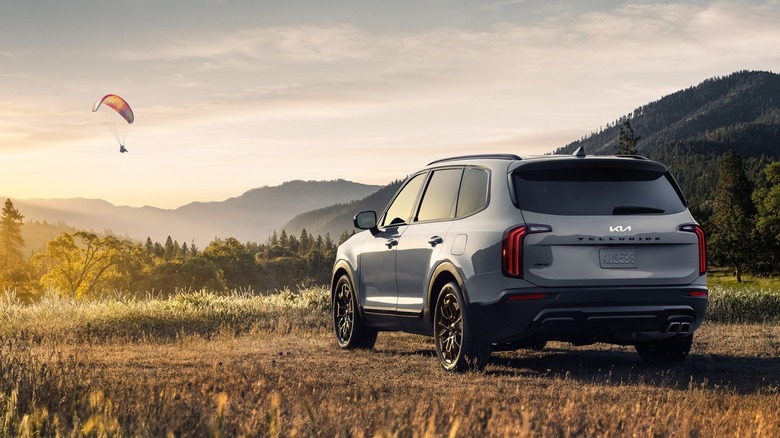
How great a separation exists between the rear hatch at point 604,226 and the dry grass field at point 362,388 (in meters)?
1.01

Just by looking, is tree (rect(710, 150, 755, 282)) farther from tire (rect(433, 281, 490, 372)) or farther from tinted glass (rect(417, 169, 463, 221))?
tire (rect(433, 281, 490, 372))

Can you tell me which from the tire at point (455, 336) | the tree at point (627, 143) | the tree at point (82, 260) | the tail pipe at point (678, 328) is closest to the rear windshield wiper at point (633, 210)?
the tail pipe at point (678, 328)

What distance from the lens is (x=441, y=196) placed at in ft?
33.1

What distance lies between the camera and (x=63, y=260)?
341 feet

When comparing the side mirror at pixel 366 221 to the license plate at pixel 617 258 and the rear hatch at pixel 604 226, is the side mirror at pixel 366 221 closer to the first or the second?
the rear hatch at pixel 604 226

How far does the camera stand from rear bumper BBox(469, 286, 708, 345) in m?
8.52

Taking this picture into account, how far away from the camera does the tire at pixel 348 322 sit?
11820 millimetres

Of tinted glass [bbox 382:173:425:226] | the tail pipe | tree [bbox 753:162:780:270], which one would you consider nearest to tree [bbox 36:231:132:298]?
tree [bbox 753:162:780:270]

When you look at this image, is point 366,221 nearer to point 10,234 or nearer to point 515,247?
point 515,247

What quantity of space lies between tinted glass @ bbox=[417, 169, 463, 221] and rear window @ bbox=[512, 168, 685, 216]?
1.08 m

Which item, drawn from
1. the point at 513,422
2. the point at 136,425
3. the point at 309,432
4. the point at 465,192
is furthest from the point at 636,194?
the point at 136,425

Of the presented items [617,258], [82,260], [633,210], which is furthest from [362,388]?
[82,260]

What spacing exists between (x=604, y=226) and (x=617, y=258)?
1.06 feet

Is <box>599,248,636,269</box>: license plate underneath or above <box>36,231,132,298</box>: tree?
above
